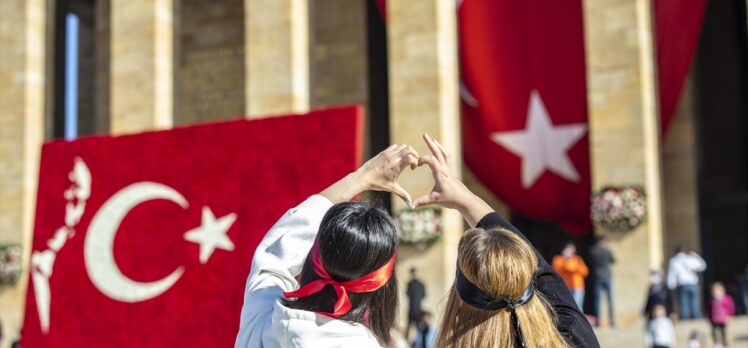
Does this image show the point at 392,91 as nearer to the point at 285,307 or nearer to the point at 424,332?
the point at 424,332

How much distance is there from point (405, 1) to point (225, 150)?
16490 millimetres

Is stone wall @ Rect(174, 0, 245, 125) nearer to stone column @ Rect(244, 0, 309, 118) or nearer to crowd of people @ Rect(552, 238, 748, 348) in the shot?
stone column @ Rect(244, 0, 309, 118)

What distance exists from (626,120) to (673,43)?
1.79 meters

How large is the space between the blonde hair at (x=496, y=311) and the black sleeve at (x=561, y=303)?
15 cm

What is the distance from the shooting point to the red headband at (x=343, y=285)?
2.30 m

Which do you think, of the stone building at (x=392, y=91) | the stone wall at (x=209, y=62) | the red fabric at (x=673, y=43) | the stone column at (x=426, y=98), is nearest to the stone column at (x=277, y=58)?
the stone building at (x=392, y=91)

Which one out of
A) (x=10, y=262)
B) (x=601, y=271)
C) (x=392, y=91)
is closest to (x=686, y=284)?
(x=601, y=271)

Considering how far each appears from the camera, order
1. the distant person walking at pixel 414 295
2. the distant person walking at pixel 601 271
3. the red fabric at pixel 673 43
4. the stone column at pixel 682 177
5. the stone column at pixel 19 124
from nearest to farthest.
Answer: the distant person walking at pixel 601 271 → the distant person walking at pixel 414 295 → the red fabric at pixel 673 43 → the stone column at pixel 682 177 → the stone column at pixel 19 124

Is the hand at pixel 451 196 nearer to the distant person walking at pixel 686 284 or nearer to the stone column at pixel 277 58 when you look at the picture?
the distant person walking at pixel 686 284

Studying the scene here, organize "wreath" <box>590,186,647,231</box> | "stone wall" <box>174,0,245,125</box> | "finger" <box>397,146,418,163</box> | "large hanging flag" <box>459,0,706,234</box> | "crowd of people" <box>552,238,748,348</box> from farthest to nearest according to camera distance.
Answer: "stone wall" <box>174,0,245,125</box> → "large hanging flag" <box>459,0,706,234</box> → "wreath" <box>590,186,647,231</box> → "crowd of people" <box>552,238,748,348</box> → "finger" <box>397,146,418,163</box>

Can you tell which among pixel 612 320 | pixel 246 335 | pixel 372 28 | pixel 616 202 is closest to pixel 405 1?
pixel 372 28

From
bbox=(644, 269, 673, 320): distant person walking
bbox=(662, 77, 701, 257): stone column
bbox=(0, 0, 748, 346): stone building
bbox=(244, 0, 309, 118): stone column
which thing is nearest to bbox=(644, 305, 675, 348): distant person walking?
bbox=(644, 269, 673, 320): distant person walking

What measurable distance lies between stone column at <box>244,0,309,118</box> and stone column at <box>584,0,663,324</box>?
6323mm

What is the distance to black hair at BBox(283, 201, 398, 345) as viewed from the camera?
7.52 ft
